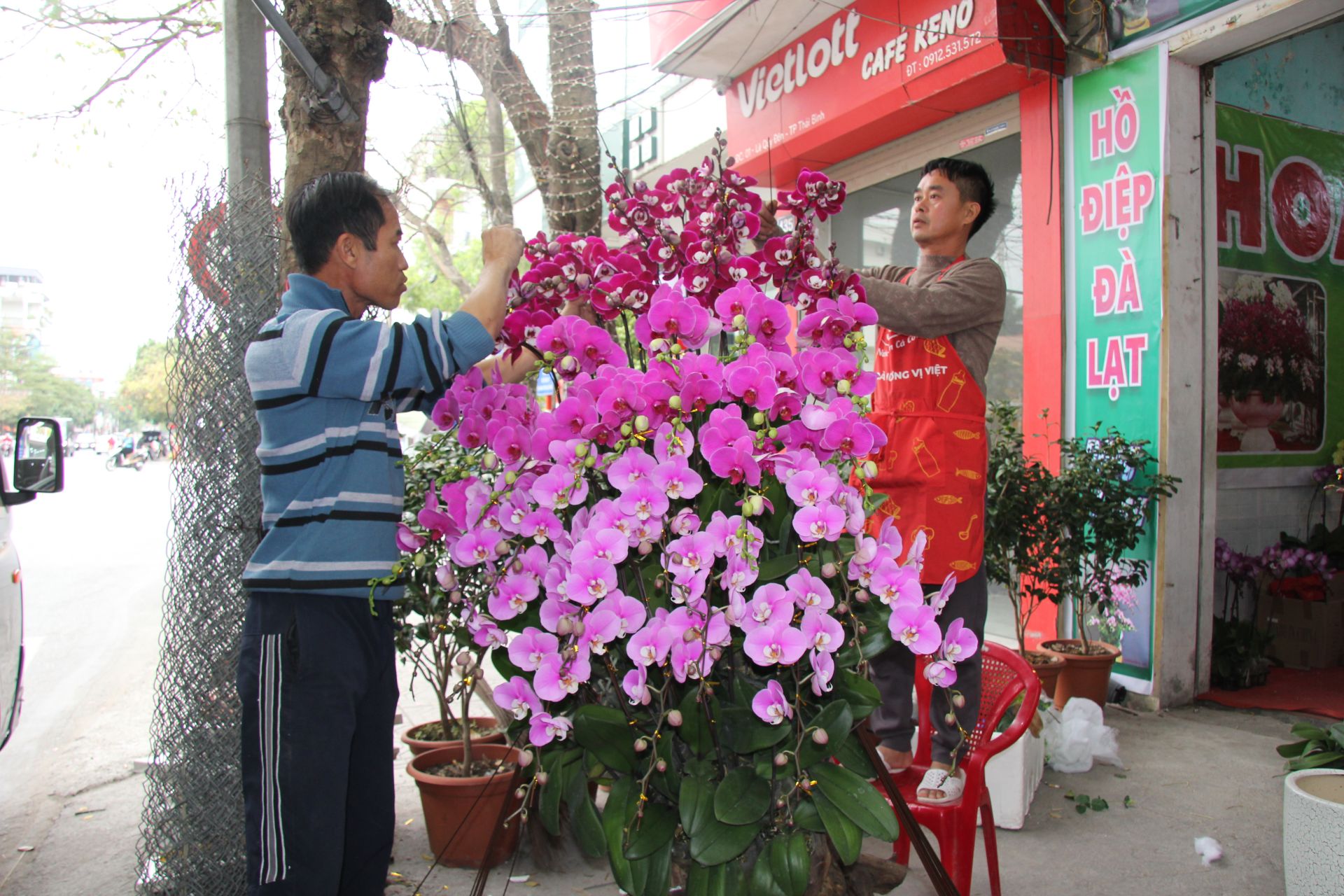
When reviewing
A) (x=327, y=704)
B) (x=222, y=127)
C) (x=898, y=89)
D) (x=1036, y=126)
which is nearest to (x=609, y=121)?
(x=898, y=89)

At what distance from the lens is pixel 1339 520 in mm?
5219

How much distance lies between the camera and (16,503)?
325cm

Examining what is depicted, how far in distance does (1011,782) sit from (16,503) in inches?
139

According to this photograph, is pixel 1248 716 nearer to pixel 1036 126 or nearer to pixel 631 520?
pixel 1036 126

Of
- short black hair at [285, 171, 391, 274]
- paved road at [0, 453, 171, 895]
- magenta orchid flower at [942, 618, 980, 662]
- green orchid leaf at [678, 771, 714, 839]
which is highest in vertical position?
short black hair at [285, 171, 391, 274]

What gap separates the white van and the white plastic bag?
11.4ft

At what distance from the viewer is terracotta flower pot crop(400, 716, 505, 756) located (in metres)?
3.09

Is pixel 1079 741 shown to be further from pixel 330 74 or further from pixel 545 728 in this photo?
pixel 330 74

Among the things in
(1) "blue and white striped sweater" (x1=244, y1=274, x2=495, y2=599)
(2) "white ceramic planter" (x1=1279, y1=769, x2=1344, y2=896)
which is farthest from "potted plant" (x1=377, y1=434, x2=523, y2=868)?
(2) "white ceramic planter" (x1=1279, y1=769, x2=1344, y2=896)

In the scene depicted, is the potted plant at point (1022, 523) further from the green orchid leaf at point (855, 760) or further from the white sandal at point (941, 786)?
the green orchid leaf at point (855, 760)

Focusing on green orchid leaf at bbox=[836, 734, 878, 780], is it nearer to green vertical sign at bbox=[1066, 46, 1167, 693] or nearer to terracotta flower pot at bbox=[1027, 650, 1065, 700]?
terracotta flower pot at bbox=[1027, 650, 1065, 700]

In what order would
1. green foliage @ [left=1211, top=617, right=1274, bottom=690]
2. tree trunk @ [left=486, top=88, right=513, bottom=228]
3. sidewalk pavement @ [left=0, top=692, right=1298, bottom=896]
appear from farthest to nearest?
1. tree trunk @ [left=486, top=88, right=513, bottom=228]
2. green foliage @ [left=1211, top=617, right=1274, bottom=690]
3. sidewalk pavement @ [left=0, top=692, right=1298, bottom=896]

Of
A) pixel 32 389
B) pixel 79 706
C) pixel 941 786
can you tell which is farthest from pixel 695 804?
pixel 32 389

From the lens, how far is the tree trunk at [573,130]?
4352mm
